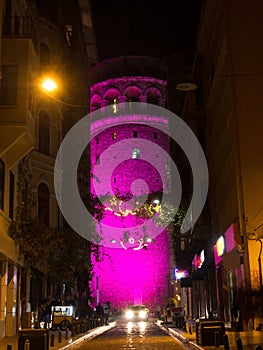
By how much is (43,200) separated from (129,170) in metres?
42.1

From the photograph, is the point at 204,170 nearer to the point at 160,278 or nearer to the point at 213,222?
the point at 213,222

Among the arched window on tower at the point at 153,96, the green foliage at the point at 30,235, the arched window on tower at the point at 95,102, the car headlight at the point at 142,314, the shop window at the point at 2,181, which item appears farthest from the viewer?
the arched window on tower at the point at 153,96

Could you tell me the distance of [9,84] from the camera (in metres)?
22.9

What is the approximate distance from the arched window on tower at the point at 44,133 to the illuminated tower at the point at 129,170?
38797 millimetres

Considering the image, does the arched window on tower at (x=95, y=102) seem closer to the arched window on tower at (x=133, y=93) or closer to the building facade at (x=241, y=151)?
the arched window on tower at (x=133, y=93)

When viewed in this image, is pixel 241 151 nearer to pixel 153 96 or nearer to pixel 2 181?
pixel 2 181

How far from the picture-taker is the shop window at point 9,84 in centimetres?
2261

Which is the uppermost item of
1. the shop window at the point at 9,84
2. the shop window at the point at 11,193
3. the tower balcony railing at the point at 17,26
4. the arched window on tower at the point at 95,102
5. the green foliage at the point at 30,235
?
the arched window on tower at the point at 95,102

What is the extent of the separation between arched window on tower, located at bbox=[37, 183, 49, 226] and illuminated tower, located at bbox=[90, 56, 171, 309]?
38.8m

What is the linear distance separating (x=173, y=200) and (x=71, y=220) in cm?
1333

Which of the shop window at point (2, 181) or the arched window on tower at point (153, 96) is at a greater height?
the arched window on tower at point (153, 96)

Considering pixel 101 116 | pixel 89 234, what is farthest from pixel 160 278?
pixel 89 234

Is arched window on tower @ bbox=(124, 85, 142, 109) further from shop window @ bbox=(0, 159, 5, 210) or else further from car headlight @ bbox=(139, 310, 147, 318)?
shop window @ bbox=(0, 159, 5, 210)

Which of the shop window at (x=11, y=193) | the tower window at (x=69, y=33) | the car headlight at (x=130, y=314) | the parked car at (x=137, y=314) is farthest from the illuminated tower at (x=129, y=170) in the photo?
the shop window at (x=11, y=193)
